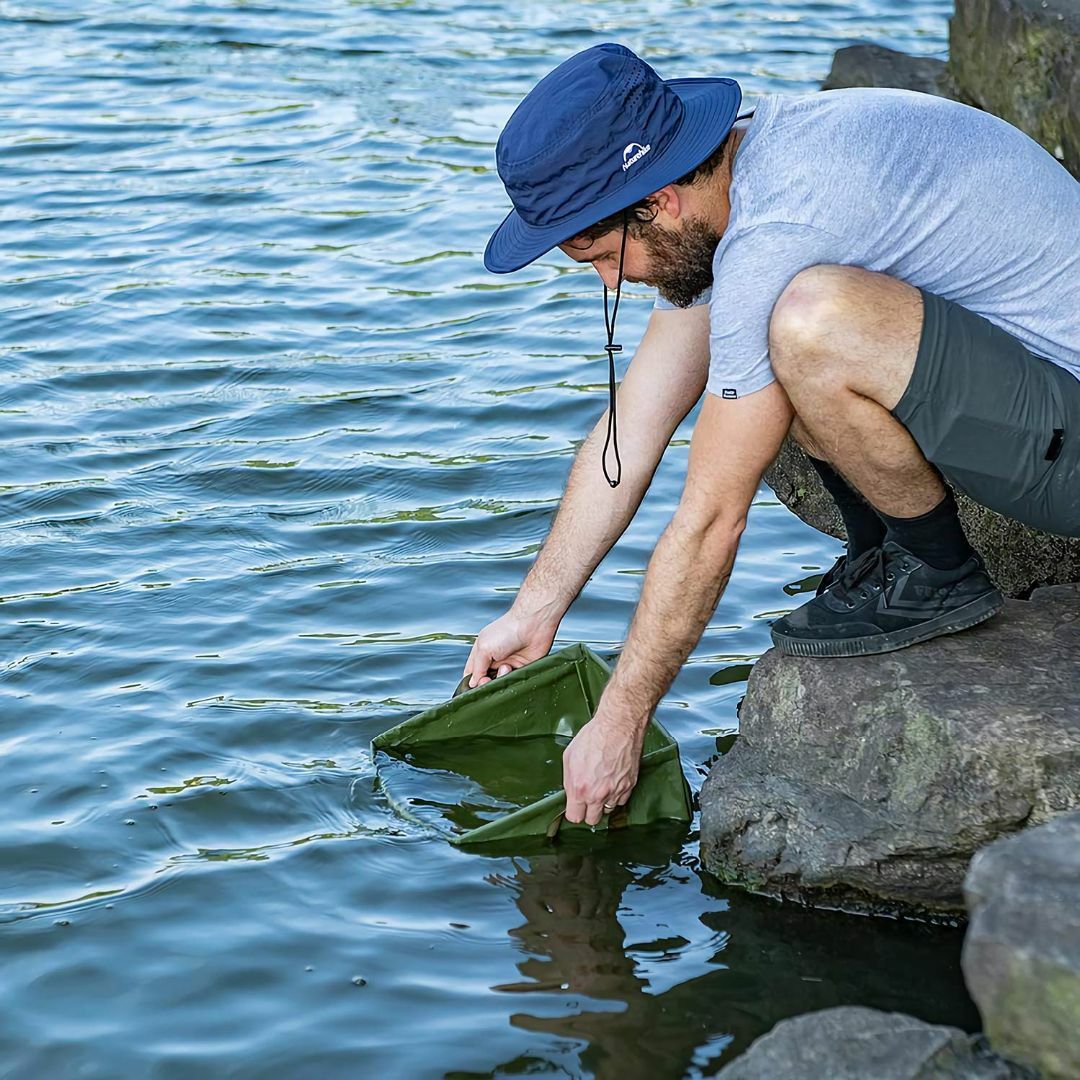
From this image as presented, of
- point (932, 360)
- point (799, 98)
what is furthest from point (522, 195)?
point (932, 360)

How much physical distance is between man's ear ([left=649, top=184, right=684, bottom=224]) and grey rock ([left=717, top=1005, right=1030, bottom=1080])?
1567mm

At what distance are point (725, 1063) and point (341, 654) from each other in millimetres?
1870

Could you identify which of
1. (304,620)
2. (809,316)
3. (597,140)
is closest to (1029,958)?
(809,316)

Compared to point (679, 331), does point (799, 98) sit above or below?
above

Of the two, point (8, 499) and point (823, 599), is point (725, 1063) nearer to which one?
point (823, 599)

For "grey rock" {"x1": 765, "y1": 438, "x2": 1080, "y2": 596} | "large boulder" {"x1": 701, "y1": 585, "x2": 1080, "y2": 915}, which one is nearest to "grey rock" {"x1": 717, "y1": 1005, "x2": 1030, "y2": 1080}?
"large boulder" {"x1": 701, "y1": 585, "x2": 1080, "y2": 915}

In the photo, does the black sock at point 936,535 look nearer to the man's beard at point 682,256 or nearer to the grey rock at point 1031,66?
the man's beard at point 682,256

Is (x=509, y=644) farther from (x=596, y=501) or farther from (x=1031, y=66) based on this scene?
(x=1031, y=66)

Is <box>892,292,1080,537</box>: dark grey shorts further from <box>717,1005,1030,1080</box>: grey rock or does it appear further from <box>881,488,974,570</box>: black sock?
<box>717,1005,1030,1080</box>: grey rock

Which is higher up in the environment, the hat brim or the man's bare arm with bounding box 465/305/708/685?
the hat brim

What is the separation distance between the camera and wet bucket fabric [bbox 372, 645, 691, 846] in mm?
3637

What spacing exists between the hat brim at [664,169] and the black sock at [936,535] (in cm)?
83

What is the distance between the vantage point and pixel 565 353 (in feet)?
21.8

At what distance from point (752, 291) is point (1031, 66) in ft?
11.0
